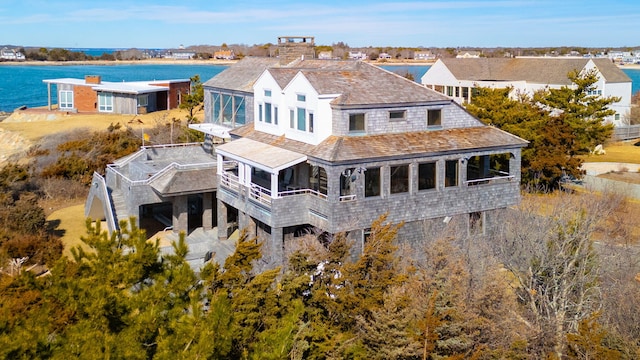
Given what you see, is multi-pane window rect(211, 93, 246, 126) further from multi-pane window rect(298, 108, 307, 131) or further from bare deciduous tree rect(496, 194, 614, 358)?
bare deciduous tree rect(496, 194, 614, 358)

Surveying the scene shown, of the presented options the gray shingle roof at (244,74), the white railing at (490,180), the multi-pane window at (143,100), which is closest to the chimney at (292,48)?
the gray shingle roof at (244,74)

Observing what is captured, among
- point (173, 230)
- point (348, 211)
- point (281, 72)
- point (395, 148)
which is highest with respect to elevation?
point (281, 72)

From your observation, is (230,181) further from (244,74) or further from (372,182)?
(244,74)

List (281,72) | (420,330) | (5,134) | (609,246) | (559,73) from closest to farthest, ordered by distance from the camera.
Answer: (420,330)
(609,246)
(281,72)
(559,73)
(5,134)

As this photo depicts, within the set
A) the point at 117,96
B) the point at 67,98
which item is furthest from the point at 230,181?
the point at 67,98

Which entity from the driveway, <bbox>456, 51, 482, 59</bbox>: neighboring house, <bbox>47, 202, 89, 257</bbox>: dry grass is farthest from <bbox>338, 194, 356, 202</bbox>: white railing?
<bbox>456, 51, 482, 59</bbox>: neighboring house

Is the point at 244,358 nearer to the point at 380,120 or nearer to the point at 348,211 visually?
the point at 348,211

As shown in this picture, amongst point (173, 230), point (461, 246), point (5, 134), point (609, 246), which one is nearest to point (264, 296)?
point (461, 246)
